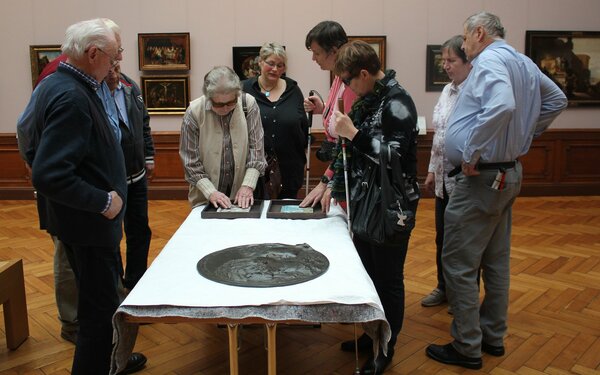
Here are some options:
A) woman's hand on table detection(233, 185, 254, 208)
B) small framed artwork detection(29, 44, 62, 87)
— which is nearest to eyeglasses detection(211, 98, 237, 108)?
woman's hand on table detection(233, 185, 254, 208)

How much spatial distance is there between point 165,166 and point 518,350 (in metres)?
5.33

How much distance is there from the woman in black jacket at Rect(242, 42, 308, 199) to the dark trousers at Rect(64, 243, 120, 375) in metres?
1.85

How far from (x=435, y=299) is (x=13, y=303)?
2612mm

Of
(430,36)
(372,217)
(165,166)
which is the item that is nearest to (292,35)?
(430,36)

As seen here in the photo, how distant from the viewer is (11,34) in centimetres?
721

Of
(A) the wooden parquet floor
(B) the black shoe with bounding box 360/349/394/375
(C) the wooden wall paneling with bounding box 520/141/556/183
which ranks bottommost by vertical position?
(A) the wooden parquet floor

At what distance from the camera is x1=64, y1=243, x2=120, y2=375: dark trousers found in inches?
89.0

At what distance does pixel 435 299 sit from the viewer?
12.4 ft

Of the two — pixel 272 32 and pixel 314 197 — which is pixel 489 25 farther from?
pixel 272 32

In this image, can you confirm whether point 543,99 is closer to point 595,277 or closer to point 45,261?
point 595,277

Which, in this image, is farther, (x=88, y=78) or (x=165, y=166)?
(x=165, y=166)

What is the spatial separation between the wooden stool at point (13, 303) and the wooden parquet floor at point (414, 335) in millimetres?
68

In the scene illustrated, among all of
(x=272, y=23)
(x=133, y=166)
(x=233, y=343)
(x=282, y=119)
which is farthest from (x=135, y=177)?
(x=272, y=23)

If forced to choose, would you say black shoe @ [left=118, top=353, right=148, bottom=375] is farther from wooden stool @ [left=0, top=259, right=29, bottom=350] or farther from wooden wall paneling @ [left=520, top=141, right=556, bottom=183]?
wooden wall paneling @ [left=520, top=141, right=556, bottom=183]
